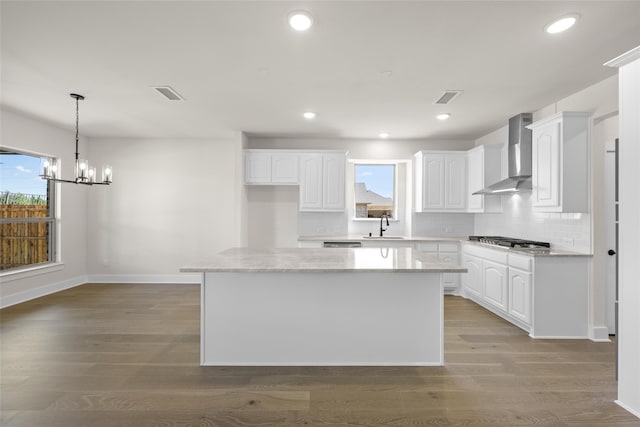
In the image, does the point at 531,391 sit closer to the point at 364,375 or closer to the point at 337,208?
the point at 364,375

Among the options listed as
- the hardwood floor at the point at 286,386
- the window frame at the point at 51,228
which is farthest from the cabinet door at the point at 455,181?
the window frame at the point at 51,228

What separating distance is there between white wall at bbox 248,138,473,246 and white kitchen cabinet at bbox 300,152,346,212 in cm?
36

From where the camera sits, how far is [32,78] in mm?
3348

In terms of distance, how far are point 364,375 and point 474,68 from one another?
9.17 feet

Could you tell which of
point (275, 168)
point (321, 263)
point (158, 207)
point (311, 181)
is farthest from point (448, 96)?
point (158, 207)

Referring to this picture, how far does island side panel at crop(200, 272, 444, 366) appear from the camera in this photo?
2.84 m

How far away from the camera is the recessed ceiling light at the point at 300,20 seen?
221 centimetres

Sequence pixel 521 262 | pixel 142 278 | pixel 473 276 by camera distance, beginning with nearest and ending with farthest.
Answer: pixel 521 262
pixel 473 276
pixel 142 278

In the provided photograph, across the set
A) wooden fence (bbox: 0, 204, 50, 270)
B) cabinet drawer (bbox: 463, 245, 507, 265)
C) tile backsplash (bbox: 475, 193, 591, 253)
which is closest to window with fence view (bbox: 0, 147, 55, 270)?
wooden fence (bbox: 0, 204, 50, 270)

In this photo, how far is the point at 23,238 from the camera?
497 cm

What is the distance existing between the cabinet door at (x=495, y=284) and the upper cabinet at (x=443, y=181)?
1.32 meters

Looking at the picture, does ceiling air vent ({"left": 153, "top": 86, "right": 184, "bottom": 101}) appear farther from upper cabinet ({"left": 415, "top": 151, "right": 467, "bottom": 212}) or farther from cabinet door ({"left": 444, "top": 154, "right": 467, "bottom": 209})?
cabinet door ({"left": 444, "top": 154, "right": 467, "bottom": 209})

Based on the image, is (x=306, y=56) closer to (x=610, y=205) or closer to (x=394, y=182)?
(x=610, y=205)

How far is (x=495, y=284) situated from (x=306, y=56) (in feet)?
11.4
